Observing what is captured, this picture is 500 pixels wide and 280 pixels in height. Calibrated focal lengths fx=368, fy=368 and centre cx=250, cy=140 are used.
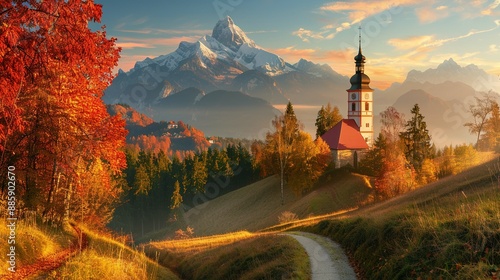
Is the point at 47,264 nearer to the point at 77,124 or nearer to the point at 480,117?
the point at 77,124

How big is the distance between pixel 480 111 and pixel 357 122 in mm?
24223

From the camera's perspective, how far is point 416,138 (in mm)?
62625

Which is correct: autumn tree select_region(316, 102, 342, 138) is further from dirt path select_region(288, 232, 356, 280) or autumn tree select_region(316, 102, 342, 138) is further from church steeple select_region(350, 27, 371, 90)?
dirt path select_region(288, 232, 356, 280)

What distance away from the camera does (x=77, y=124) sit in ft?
54.6

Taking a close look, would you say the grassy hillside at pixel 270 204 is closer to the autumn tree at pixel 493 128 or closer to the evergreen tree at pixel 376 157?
the evergreen tree at pixel 376 157

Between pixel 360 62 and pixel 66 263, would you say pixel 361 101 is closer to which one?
pixel 360 62

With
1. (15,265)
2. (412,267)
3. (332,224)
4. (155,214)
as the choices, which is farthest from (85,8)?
(155,214)

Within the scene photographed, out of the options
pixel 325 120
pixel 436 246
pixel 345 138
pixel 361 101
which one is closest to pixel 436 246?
pixel 436 246

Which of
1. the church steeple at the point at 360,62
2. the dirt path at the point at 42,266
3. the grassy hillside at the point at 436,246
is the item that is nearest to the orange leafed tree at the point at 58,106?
the dirt path at the point at 42,266

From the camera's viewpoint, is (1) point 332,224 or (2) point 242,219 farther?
(2) point 242,219

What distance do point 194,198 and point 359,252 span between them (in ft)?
279

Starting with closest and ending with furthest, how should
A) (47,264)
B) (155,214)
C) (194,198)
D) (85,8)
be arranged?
(85,8)
(47,264)
(194,198)
(155,214)

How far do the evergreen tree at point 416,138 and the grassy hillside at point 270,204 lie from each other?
10202 mm

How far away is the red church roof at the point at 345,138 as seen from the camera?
229 ft
